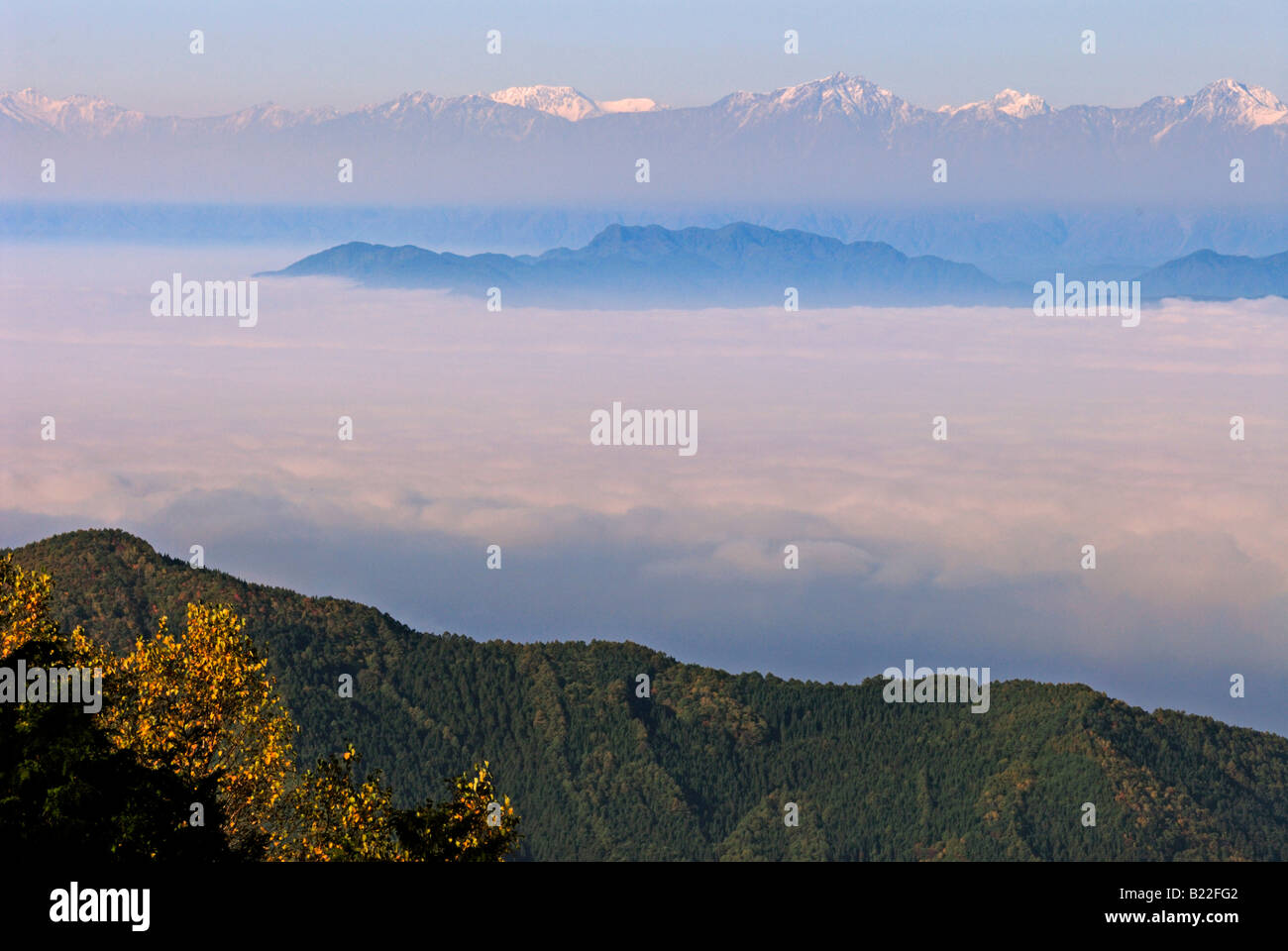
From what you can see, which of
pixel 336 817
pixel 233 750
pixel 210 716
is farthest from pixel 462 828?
pixel 210 716

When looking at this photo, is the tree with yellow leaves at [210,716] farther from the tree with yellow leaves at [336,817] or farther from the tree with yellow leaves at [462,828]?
the tree with yellow leaves at [462,828]

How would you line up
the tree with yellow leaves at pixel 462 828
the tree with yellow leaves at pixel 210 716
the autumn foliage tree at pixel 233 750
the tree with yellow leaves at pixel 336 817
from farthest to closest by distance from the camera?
the tree with yellow leaves at pixel 462 828 < the tree with yellow leaves at pixel 336 817 < the tree with yellow leaves at pixel 210 716 < the autumn foliage tree at pixel 233 750

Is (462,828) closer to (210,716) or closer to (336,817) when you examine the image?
(336,817)

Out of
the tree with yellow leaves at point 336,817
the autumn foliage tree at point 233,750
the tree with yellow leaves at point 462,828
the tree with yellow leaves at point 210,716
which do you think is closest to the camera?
the autumn foliage tree at point 233,750

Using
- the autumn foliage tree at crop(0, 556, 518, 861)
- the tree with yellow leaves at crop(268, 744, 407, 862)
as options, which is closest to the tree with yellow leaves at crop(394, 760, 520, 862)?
the autumn foliage tree at crop(0, 556, 518, 861)

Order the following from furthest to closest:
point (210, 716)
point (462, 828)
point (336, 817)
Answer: point (336, 817), point (210, 716), point (462, 828)

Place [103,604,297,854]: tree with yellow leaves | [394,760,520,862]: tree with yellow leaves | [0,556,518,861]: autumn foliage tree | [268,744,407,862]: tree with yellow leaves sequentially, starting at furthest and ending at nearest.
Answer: [394,760,520,862]: tree with yellow leaves, [268,744,407,862]: tree with yellow leaves, [103,604,297,854]: tree with yellow leaves, [0,556,518,861]: autumn foliage tree

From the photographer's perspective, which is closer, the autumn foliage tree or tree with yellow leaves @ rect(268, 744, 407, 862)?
the autumn foliage tree

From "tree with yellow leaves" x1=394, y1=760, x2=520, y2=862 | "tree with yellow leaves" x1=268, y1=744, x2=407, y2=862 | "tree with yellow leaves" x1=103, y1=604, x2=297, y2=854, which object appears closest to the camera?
"tree with yellow leaves" x1=103, y1=604, x2=297, y2=854

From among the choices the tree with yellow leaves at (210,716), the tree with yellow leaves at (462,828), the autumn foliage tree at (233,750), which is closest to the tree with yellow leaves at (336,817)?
the autumn foliage tree at (233,750)

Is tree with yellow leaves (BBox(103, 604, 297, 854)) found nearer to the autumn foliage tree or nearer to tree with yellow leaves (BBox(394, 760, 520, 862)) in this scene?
the autumn foliage tree

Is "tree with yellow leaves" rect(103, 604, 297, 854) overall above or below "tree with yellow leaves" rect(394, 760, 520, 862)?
above
